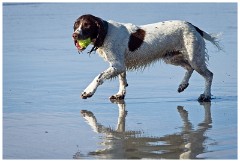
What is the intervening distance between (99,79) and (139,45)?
0.85 metres

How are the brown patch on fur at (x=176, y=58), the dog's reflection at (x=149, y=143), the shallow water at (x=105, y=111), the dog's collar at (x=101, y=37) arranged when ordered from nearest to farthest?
the dog's reflection at (x=149, y=143), the shallow water at (x=105, y=111), the dog's collar at (x=101, y=37), the brown patch on fur at (x=176, y=58)

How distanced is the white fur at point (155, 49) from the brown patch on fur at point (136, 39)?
0.13ft

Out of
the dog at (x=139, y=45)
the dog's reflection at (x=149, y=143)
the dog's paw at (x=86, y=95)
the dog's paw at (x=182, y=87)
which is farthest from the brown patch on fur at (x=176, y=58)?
the dog's reflection at (x=149, y=143)

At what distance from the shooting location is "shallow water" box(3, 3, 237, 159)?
6.34 meters

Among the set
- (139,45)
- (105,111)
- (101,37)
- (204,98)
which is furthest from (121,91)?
(204,98)

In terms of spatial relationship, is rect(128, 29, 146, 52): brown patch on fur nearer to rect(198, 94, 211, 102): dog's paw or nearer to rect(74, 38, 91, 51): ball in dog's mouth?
rect(74, 38, 91, 51): ball in dog's mouth

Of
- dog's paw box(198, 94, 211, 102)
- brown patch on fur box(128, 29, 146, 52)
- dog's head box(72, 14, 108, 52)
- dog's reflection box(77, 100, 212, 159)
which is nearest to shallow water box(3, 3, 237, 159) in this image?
dog's reflection box(77, 100, 212, 159)

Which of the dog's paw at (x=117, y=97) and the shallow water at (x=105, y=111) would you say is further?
the dog's paw at (x=117, y=97)

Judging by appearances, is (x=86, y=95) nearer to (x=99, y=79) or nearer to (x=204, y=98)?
(x=99, y=79)

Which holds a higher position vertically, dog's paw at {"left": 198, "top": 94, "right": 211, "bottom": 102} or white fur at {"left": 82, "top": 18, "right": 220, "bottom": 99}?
white fur at {"left": 82, "top": 18, "right": 220, "bottom": 99}

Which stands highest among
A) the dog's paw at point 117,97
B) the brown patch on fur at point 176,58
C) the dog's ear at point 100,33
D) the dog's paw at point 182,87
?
the dog's ear at point 100,33

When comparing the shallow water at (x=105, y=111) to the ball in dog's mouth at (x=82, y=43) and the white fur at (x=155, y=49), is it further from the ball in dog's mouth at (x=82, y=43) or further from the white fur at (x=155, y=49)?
the ball in dog's mouth at (x=82, y=43)

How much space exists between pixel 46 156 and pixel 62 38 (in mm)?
9531

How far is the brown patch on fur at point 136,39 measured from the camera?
29.5 ft
